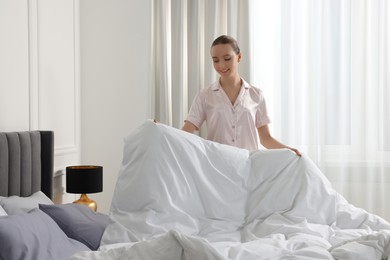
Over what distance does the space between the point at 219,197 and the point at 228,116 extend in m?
1.05

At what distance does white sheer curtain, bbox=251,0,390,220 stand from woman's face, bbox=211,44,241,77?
1.09 meters

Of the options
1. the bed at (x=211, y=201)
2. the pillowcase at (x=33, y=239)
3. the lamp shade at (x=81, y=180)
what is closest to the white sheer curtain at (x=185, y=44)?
the lamp shade at (x=81, y=180)

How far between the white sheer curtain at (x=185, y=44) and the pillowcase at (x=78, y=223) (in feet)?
7.45

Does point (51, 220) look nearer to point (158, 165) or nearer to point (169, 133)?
point (158, 165)

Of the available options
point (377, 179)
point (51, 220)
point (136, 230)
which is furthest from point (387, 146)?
point (51, 220)

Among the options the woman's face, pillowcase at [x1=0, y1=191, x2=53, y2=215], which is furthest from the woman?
pillowcase at [x1=0, y1=191, x2=53, y2=215]

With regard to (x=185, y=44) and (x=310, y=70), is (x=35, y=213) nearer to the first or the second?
(x=185, y=44)

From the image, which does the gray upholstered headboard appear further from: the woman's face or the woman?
the woman's face

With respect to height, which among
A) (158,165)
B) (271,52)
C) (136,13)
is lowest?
(158,165)

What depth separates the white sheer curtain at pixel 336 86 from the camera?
4.91 meters

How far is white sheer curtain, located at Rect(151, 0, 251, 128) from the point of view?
4980mm

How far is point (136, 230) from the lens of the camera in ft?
8.96

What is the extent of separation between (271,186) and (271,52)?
2.14 m

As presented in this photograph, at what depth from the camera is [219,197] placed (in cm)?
307
